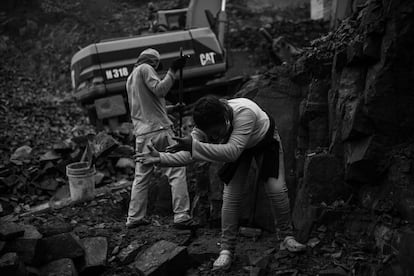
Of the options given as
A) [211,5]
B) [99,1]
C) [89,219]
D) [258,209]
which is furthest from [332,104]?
[99,1]

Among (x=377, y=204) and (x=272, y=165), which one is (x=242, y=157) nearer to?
(x=272, y=165)

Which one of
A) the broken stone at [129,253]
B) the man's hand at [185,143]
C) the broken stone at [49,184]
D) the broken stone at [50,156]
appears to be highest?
the man's hand at [185,143]

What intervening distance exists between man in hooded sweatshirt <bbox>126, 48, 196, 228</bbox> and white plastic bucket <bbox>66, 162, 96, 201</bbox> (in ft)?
3.31

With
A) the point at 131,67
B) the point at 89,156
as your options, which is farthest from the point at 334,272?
the point at 131,67

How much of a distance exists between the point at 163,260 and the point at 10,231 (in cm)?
129

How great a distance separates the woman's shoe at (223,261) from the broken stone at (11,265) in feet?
4.90

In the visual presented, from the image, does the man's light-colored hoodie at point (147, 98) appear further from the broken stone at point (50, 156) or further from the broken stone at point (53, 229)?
the broken stone at point (50, 156)

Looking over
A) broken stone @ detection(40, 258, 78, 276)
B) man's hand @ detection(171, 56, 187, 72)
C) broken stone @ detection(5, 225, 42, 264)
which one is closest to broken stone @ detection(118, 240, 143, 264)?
broken stone @ detection(40, 258, 78, 276)

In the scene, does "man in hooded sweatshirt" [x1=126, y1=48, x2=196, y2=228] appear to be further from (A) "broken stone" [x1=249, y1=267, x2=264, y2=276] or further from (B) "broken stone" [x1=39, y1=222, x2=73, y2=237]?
(A) "broken stone" [x1=249, y1=267, x2=264, y2=276]

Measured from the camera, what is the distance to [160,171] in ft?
18.0

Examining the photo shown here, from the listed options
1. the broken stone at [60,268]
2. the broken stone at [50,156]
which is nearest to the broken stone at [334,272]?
the broken stone at [60,268]

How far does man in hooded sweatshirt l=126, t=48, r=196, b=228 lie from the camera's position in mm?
4449

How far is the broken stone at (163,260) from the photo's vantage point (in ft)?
11.6

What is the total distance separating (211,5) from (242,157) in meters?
6.34
